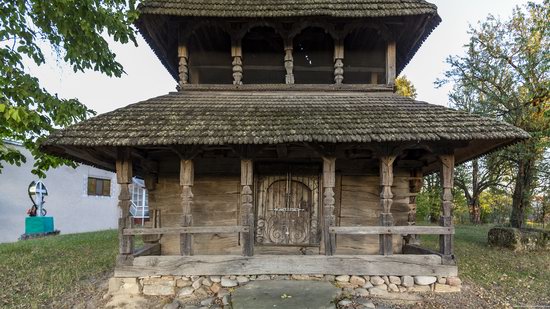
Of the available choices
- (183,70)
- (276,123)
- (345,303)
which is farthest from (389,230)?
(183,70)

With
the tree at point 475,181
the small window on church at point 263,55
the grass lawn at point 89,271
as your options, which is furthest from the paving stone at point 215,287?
the tree at point 475,181

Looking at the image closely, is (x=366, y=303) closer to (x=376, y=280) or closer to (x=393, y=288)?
(x=376, y=280)

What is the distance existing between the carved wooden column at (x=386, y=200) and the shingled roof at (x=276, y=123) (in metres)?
0.74

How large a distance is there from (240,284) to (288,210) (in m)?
2.01

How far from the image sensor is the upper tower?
730 cm

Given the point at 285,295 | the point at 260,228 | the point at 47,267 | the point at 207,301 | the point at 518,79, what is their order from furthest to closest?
1. the point at 518,79
2. the point at 47,267
3. the point at 260,228
4. the point at 207,301
5. the point at 285,295

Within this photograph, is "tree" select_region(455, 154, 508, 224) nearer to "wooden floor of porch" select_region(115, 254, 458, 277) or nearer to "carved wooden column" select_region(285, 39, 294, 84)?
"wooden floor of porch" select_region(115, 254, 458, 277)

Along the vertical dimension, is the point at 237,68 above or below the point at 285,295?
above

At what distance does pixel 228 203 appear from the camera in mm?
7551

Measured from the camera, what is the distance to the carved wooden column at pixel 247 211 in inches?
248

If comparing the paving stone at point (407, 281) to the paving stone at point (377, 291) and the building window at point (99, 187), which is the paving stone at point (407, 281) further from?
the building window at point (99, 187)

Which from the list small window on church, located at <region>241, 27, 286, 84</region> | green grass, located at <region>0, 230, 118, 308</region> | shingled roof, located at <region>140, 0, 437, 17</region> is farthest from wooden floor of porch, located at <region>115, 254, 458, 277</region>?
shingled roof, located at <region>140, 0, 437, 17</region>

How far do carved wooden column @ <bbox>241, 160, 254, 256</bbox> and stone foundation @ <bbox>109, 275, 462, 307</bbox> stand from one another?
0.57m

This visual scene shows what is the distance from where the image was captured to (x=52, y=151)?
6.33 metres
